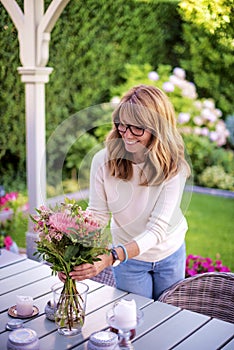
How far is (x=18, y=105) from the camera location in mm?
4688

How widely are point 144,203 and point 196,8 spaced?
3.73 feet

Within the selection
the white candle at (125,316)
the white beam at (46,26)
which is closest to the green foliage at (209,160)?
the white beam at (46,26)

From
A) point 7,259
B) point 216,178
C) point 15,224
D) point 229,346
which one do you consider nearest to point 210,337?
point 229,346

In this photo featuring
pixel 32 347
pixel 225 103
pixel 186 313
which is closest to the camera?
pixel 32 347

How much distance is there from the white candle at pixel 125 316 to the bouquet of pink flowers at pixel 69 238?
21cm

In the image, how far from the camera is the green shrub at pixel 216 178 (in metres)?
6.04

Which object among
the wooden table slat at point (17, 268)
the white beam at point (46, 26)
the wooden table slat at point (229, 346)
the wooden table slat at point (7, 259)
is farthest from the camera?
the white beam at point (46, 26)

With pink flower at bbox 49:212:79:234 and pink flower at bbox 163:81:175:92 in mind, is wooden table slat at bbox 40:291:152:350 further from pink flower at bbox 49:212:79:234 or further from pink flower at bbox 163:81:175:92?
pink flower at bbox 163:81:175:92

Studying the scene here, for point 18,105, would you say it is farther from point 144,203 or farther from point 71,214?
point 71,214

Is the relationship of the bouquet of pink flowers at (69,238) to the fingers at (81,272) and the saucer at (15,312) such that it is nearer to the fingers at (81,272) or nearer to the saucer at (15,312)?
the fingers at (81,272)

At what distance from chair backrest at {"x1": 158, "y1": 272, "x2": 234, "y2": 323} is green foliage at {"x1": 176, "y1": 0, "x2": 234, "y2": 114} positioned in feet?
4.09

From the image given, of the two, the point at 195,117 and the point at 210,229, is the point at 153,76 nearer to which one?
the point at 195,117

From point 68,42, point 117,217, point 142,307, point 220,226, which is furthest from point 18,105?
point 142,307

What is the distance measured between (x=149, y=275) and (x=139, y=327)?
489mm
